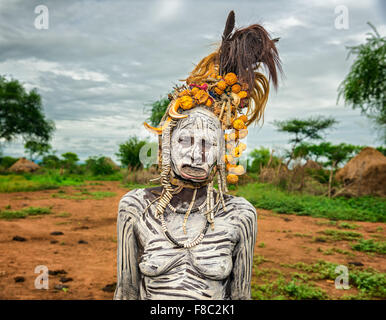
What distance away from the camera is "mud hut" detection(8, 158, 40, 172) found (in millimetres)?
25945

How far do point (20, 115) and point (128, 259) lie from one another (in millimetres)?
27278

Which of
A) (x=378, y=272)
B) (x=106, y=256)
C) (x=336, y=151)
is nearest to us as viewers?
(x=378, y=272)

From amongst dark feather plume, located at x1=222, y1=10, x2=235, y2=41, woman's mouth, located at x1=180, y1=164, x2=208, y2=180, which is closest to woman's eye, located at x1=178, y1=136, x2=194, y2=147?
woman's mouth, located at x1=180, y1=164, x2=208, y2=180

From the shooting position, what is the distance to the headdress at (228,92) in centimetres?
217

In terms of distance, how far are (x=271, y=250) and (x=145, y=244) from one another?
18.4 ft

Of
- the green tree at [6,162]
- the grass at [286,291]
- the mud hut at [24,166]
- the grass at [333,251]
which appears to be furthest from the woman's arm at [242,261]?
the green tree at [6,162]

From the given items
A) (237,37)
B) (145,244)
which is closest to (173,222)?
(145,244)

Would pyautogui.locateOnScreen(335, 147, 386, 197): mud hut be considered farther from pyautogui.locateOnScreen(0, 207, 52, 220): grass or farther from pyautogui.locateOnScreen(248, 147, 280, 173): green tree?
pyautogui.locateOnScreen(0, 207, 52, 220): grass

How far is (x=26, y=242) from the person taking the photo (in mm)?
7305

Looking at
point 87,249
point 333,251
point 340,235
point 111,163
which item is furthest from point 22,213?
point 111,163

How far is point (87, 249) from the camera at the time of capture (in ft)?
22.9

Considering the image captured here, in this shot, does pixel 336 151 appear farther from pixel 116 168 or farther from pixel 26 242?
pixel 26 242
